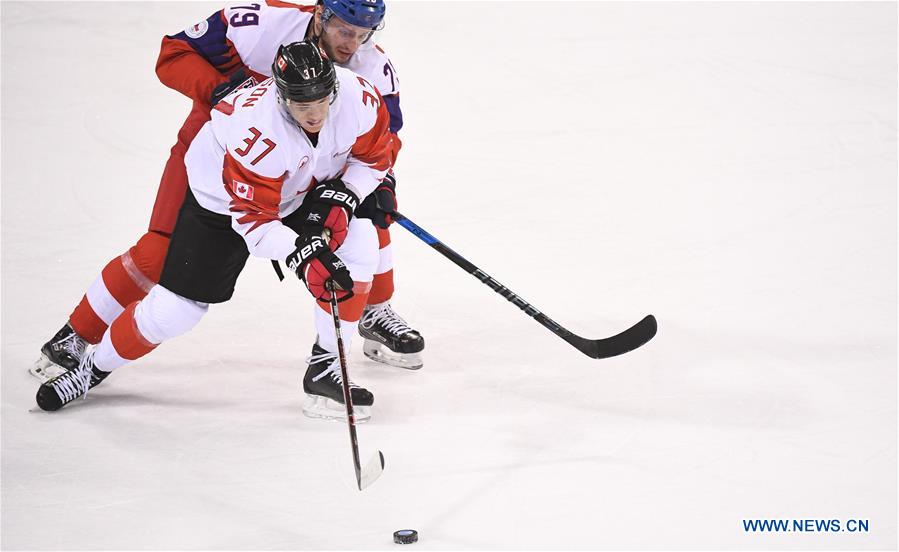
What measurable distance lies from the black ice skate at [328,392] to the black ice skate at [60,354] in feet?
2.23

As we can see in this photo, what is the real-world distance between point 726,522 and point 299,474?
959mm

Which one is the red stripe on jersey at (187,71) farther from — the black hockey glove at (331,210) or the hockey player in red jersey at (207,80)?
the black hockey glove at (331,210)

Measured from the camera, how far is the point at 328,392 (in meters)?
2.95

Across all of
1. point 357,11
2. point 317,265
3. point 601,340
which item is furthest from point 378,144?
point 601,340

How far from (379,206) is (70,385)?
942 millimetres

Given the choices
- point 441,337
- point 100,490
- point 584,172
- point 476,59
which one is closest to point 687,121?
point 584,172

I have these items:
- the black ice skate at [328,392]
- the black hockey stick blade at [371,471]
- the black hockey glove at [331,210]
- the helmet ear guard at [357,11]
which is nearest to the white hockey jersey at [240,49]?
the helmet ear guard at [357,11]

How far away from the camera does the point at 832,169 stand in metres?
4.55

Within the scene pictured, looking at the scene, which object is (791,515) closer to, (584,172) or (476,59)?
(584,172)

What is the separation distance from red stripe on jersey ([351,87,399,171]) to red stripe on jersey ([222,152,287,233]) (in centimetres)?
27

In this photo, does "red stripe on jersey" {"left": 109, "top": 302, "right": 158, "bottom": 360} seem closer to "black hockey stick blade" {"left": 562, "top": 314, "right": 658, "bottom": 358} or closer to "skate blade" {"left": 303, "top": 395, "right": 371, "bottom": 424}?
"skate blade" {"left": 303, "top": 395, "right": 371, "bottom": 424}

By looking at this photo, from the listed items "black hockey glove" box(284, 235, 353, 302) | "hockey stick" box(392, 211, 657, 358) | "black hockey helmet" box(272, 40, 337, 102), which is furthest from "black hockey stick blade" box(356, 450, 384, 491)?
"black hockey helmet" box(272, 40, 337, 102)

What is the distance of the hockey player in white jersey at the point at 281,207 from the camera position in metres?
2.61

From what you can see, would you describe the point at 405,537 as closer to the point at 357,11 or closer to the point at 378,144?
the point at 378,144
